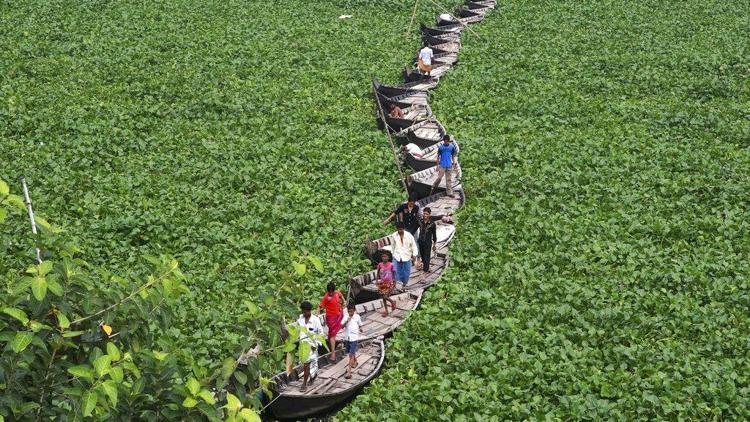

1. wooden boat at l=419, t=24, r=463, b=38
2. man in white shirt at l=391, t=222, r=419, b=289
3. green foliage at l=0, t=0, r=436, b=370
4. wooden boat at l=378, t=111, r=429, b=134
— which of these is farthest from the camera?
Result: wooden boat at l=419, t=24, r=463, b=38

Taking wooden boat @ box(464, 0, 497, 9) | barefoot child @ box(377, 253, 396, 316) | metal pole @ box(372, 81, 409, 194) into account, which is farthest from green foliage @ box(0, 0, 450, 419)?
wooden boat @ box(464, 0, 497, 9)

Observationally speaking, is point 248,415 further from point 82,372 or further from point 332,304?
point 332,304

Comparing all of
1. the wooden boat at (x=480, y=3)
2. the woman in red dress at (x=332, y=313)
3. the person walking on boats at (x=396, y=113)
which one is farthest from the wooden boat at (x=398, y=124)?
the wooden boat at (x=480, y=3)

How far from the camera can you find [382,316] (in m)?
15.6

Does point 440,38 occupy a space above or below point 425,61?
below

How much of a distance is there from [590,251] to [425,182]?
4.78m

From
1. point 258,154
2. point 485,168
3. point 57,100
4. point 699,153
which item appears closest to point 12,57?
point 57,100

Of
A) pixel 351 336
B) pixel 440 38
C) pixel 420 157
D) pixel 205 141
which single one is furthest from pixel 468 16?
pixel 351 336

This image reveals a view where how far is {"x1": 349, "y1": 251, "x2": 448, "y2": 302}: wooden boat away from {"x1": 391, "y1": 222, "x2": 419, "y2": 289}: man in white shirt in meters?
0.34

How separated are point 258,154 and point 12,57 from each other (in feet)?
40.3

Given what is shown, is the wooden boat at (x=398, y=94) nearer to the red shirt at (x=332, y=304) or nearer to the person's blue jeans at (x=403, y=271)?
the person's blue jeans at (x=403, y=271)

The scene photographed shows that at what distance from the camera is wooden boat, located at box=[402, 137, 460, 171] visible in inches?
878

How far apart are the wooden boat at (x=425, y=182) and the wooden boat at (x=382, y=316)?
16.7 feet

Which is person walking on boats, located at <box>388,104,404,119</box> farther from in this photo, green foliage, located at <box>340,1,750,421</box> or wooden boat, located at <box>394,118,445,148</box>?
green foliage, located at <box>340,1,750,421</box>
